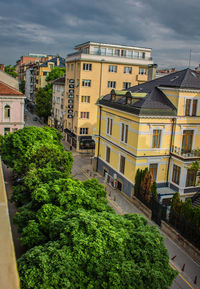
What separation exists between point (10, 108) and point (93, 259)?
3784 cm

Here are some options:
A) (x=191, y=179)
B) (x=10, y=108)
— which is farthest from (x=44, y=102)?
(x=191, y=179)

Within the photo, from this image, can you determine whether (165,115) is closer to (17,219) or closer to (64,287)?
(17,219)

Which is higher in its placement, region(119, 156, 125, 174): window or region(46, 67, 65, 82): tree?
region(46, 67, 65, 82): tree

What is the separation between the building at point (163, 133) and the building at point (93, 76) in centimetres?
1918

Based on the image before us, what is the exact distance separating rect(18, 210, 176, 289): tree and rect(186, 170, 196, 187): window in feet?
61.4

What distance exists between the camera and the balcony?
32.7 m

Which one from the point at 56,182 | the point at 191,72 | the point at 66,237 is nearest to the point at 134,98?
the point at 191,72

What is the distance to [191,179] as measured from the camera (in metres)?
33.6

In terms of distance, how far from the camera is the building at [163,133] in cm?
3275

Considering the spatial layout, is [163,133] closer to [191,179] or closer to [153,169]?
[153,169]

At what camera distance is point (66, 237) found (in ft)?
46.8

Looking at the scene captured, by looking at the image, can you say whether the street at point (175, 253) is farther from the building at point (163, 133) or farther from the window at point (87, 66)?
the window at point (87, 66)

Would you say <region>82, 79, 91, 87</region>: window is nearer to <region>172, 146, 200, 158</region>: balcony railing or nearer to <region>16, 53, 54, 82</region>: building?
<region>172, 146, 200, 158</region>: balcony railing

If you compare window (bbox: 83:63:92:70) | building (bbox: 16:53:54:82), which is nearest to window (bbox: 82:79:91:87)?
window (bbox: 83:63:92:70)
